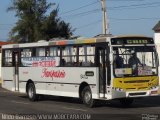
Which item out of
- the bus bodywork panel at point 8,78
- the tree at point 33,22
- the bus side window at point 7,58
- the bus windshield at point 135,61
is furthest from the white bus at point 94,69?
the tree at point 33,22

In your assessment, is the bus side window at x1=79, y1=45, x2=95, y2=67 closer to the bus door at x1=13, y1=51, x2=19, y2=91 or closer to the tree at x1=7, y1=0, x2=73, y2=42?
the bus door at x1=13, y1=51, x2=19, y2=91

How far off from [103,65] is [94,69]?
518 millimetres

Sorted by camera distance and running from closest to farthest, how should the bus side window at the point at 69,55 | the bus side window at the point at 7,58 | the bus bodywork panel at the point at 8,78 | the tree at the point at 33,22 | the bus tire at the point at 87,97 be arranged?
the bus tire at the point at 87,97
the bus side window at the point at 69,55
the bus bodywork panel at the point at 8,78
the bus side window at the point at 7,58
the tree at the point at 33,22

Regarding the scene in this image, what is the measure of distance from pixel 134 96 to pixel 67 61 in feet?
13.9

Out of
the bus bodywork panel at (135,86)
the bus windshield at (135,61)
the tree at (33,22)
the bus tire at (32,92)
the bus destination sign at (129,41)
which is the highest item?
the tree at (33,22)

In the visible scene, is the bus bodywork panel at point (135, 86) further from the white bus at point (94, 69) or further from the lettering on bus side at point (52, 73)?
the lettering on bus side at point (52, 73)

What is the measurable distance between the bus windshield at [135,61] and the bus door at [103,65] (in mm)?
396

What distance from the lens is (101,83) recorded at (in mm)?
21406

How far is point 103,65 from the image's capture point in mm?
21344

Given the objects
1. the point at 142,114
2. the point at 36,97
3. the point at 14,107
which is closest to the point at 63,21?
the point at 36,97

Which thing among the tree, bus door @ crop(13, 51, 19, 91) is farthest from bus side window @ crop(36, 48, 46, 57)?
the tree

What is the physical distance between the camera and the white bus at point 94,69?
20797 mm

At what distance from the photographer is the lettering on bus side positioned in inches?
953

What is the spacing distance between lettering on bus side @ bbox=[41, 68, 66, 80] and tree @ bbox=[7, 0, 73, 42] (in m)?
36.4
